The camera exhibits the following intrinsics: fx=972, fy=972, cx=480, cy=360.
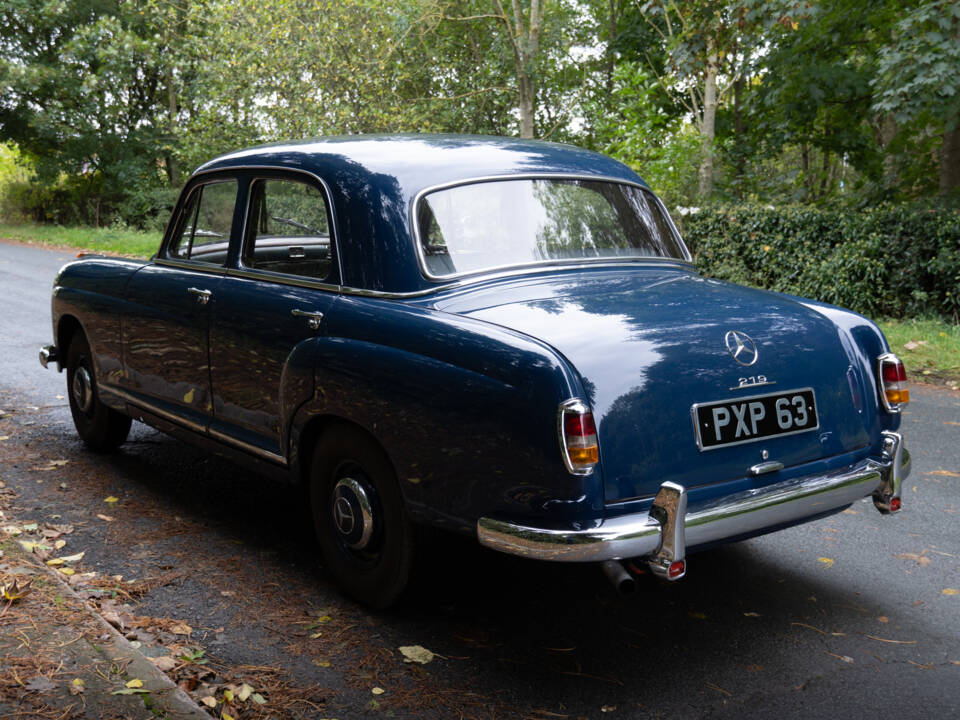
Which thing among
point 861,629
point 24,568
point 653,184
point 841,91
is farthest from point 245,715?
point 841,91

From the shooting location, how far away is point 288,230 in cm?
459

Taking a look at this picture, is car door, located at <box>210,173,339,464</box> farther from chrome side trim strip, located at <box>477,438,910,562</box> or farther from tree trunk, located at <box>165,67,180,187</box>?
tree trunk, located at <box>165,67,180,187</box>

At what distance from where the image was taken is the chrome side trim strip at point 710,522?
3.02m

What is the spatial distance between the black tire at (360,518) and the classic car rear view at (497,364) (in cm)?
1

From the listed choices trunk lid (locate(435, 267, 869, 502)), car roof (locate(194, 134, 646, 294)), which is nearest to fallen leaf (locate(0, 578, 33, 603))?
car roof (locate(194, 134, 646, 294))

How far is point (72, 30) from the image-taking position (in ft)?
107

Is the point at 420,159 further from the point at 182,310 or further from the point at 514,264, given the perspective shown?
the point at 182,310

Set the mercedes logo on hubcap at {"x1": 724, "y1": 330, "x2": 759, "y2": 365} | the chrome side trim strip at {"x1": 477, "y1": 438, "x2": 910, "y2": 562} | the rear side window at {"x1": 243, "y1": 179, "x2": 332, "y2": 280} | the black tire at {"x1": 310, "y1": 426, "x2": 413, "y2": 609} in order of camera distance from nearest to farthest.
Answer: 1. the chrome side trim strip at {"x1": 477, "y1": 438, "x2": 910, "y2": 562}
2. the mercedes logo on hubcap at {"x1": 724, "y1": 330, "x2": 759, "y2": 365}
3. the black tire at {"x1": 310, "y1": 426, "x2": 413, "y2": 609}
4. the rear side window at {"x1": 243, "y1": 179, "x2": 332, "y2": 280}

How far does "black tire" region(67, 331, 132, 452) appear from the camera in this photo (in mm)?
6016

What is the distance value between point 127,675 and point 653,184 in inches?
564

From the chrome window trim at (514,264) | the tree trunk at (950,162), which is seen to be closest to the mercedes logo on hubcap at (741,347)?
the chrome window trim at (514,264)

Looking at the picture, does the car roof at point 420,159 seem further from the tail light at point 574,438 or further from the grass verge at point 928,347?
the grass verge at point 928,347

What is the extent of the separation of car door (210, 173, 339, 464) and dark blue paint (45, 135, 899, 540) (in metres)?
0.01

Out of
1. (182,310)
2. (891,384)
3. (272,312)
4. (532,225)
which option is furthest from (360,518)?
(891,384)
